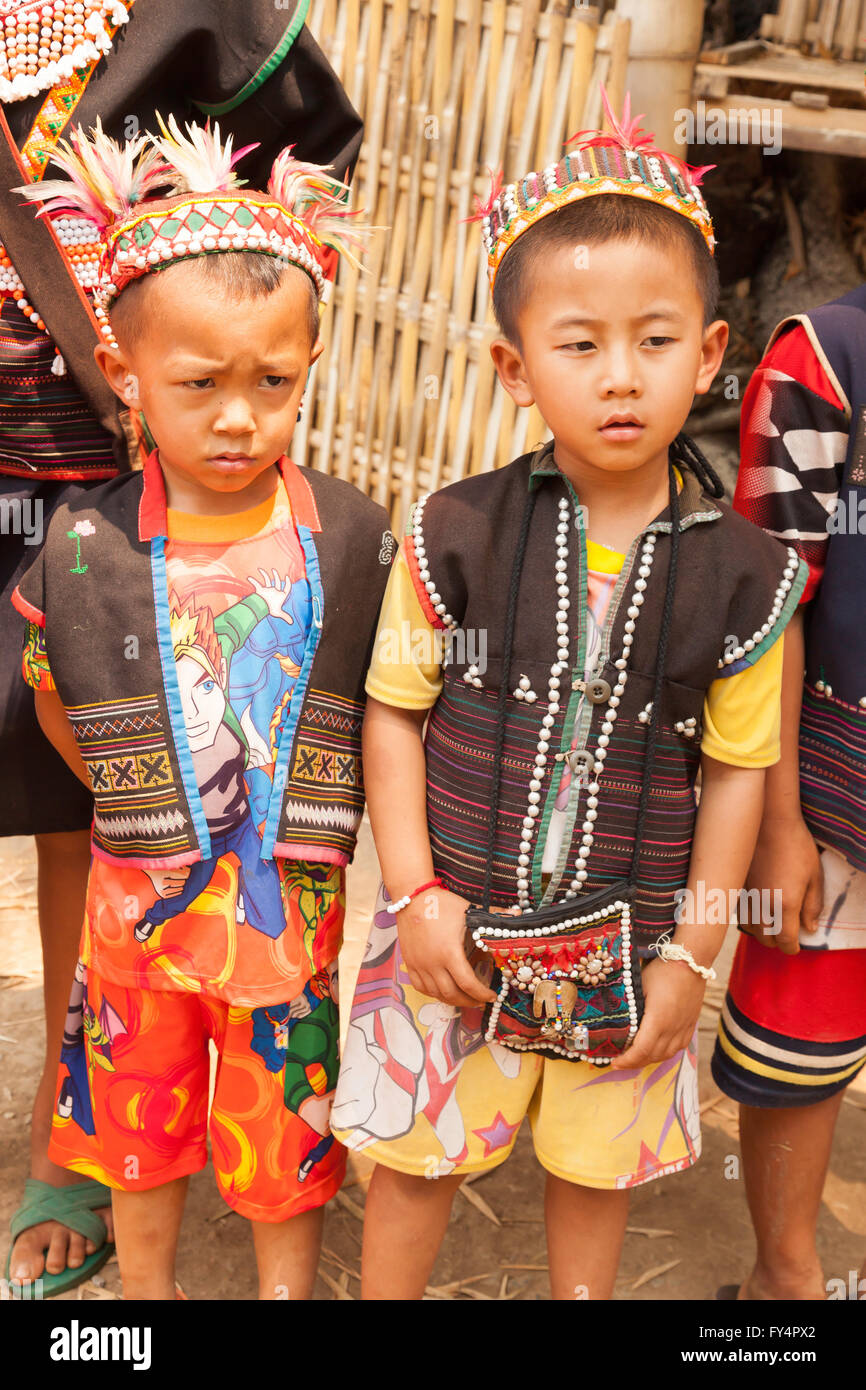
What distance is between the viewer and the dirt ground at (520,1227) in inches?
102

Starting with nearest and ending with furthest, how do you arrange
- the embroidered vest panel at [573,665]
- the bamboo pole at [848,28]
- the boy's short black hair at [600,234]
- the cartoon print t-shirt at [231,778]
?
the boy's short black hair at [600,234] → the embroidered vest panel at [573,665] → the cartoon print t-shirt at [231,778] → the bamboo pole at [848,28]

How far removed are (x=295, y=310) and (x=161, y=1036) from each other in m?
1.10

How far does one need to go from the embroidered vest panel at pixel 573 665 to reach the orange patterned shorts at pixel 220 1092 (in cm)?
43

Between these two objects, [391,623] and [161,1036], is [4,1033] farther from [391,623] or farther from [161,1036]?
[391,623]

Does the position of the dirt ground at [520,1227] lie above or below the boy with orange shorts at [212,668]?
below

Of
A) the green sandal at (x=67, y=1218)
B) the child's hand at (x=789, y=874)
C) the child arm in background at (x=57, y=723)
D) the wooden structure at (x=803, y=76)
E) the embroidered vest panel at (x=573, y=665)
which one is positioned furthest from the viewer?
the wooden structure at (x=803, y=76)

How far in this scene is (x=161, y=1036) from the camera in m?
2.12

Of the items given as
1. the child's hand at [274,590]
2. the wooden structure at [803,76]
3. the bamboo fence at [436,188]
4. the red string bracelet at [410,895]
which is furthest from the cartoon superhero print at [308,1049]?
the wooden structure at [803,76]

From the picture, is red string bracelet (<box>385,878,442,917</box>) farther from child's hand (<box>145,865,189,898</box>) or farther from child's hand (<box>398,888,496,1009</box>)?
child's hand (<box>145,865,189,898</box>)

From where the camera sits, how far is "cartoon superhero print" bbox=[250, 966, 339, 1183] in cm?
211

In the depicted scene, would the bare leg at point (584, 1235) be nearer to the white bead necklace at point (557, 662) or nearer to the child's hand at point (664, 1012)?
the child's hand at point (664, 1012)

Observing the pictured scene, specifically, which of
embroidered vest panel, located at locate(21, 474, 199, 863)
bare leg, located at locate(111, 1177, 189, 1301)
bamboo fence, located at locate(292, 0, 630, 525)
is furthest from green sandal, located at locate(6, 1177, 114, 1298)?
bamboo fence, located at locate(292, 0, 630, 525)

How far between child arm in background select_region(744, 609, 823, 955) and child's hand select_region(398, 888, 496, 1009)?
1.74 feet
